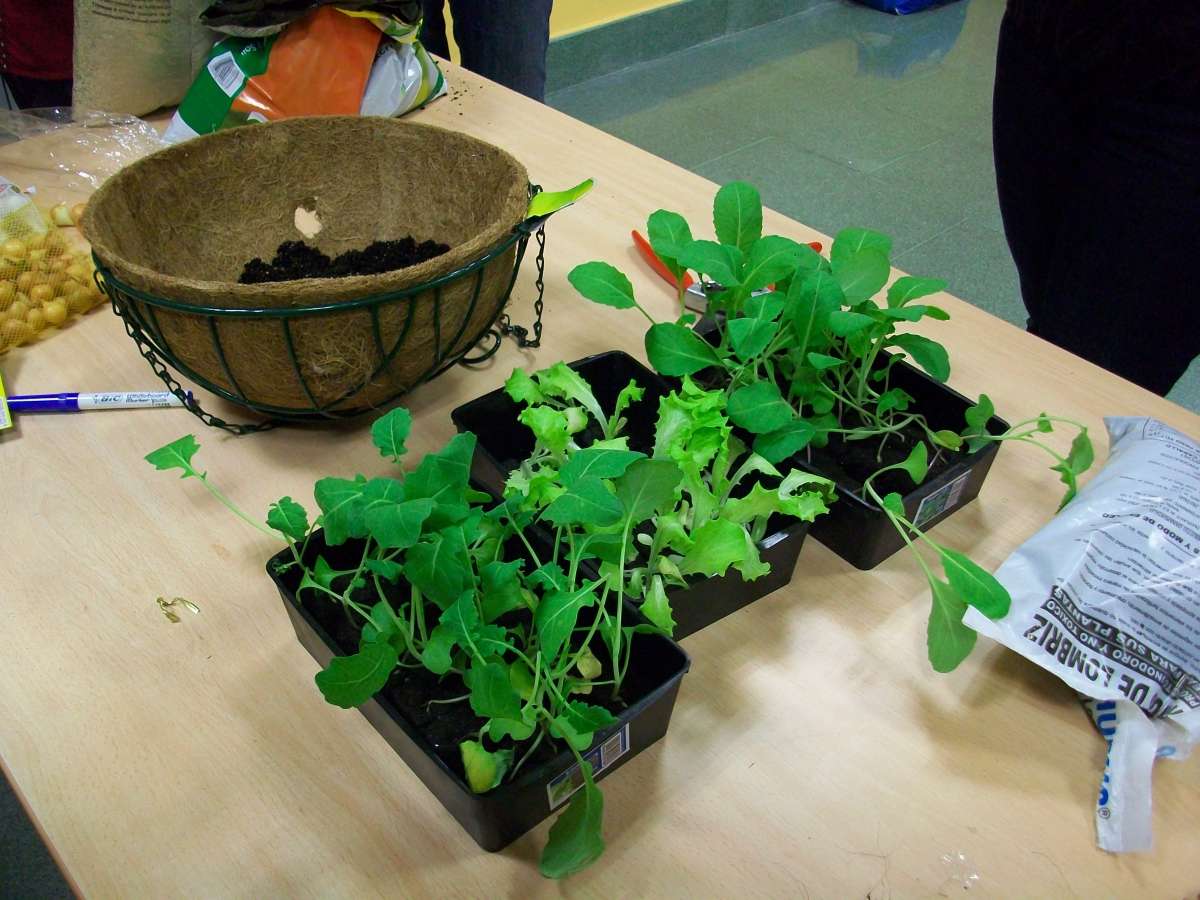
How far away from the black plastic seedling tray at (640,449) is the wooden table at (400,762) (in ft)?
0.06

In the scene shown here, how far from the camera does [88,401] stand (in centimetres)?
68

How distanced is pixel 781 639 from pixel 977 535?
0.18 meters

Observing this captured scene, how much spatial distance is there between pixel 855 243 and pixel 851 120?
2.13 m

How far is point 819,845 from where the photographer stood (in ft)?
1.47

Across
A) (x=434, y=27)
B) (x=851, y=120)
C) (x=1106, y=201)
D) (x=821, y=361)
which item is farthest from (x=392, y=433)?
(x=851, y=120)

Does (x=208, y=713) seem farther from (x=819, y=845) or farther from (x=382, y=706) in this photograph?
(x=819, y=845)

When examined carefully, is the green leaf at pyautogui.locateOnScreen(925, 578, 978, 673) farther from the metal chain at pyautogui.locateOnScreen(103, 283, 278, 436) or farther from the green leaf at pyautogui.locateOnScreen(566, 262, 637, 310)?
the metal chain at pyautogui.locateOnScreen(103, 283, 278, 436)

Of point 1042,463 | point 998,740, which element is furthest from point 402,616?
point 1042,463

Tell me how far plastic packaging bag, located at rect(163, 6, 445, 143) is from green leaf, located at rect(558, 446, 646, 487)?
67 cm

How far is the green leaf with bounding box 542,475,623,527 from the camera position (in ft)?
1.42

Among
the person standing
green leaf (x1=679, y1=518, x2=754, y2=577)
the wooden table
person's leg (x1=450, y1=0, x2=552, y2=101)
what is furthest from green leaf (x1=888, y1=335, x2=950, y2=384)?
the person standing

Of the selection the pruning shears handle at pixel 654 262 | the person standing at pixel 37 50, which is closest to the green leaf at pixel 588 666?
the pruning shears handle at pixel 654 262

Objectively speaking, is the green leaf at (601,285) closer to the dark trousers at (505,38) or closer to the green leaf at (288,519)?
the green leaf at (288,519)

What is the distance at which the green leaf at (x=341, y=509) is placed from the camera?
18.1 inches
